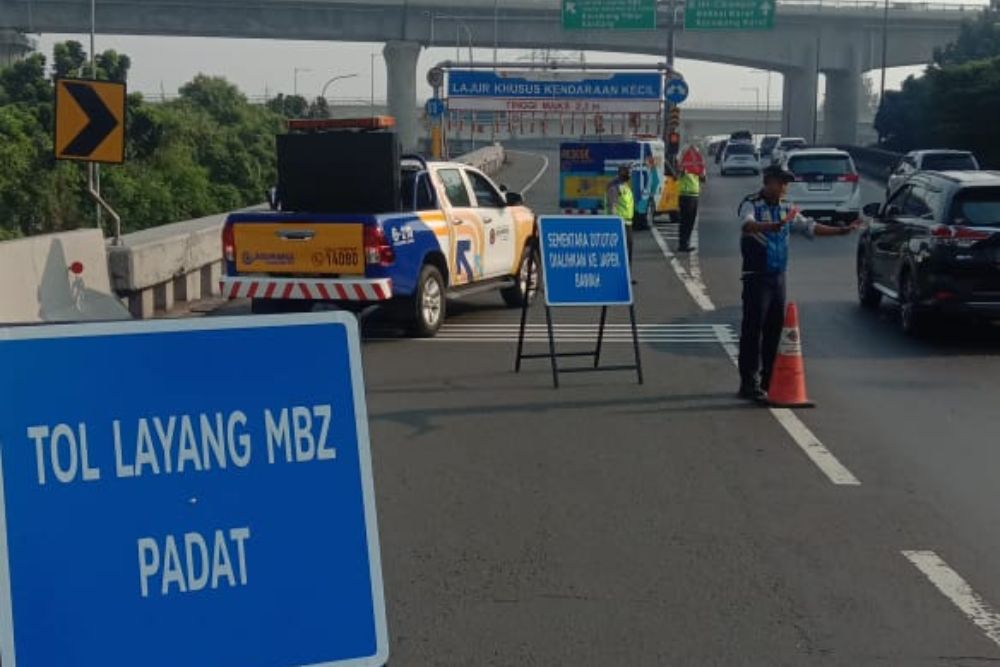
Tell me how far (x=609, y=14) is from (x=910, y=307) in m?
37.2

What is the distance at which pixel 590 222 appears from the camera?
12.8m

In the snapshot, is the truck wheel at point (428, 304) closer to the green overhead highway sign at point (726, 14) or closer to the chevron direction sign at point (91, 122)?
the chevron direction sign at point (91, 122)

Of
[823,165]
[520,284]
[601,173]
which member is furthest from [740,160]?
[520,284]

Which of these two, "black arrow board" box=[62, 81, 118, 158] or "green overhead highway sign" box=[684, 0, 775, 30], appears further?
"green overhead highway sign" box=[684, 0, 775, 30]

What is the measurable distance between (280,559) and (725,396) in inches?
342

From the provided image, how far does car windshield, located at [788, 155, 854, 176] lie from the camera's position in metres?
31.3

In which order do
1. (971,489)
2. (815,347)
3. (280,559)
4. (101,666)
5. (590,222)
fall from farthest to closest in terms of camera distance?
(815,347) < (590,222) < (971,489) < (280,559) < (101,666)

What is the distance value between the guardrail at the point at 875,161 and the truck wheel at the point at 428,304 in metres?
45.5

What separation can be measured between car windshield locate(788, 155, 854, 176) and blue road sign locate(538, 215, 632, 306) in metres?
19.4

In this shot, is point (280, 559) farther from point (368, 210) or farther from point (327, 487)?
point (368, 210)

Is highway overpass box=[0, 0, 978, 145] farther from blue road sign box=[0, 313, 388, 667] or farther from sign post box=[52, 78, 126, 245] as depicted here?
blue road sign box=[0, 313, 388, 667]

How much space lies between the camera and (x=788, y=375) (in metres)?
11.3

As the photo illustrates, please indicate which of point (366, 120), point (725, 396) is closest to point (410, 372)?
point (725, 396)

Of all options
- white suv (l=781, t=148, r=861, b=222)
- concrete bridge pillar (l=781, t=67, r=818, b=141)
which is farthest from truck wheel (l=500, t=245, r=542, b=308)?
concrete bridge pillar (l=781, t=67, r=818, b=141)
